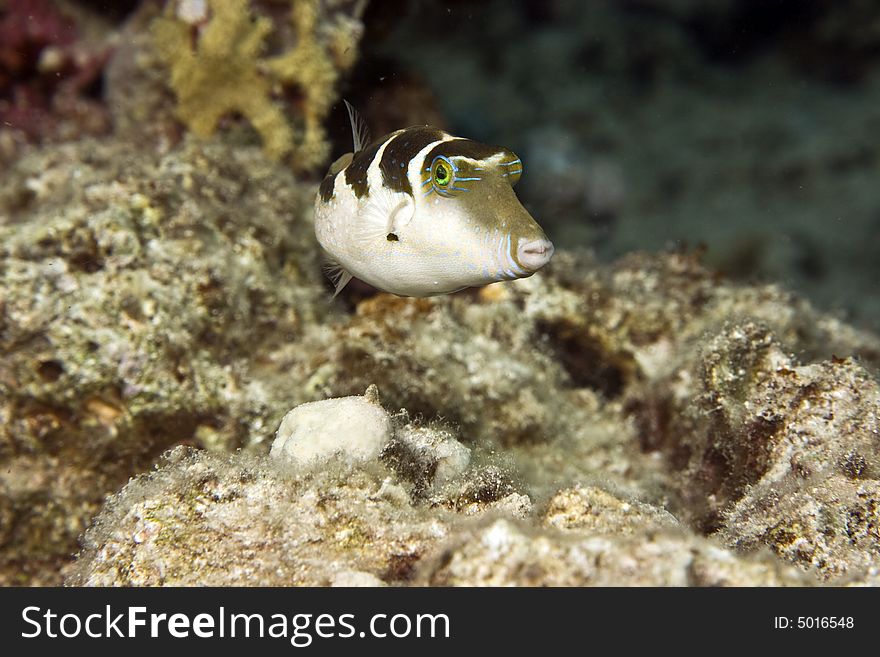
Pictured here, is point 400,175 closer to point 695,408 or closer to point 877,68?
point 695,408

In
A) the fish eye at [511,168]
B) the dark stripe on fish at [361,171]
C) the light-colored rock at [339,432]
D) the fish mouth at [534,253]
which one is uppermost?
the dark stripe on fish at [361,171]

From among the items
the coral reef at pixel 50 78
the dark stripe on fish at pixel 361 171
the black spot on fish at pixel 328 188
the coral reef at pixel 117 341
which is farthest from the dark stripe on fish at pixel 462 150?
the coral reef at pixel 50 78

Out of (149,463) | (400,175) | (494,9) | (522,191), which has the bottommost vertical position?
(149,463)

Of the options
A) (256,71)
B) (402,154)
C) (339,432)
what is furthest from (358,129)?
(256,71)

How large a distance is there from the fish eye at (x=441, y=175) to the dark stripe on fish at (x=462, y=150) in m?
0.03

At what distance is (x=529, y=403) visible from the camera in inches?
156

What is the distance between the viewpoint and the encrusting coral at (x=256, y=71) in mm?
4988

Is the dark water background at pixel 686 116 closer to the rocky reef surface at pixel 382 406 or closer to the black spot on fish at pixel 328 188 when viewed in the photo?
the rocky reef surface at pixel 382 406

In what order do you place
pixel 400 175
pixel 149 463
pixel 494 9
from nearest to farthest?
pixel 400 175 < pixel 149 463 < pixel 494 9

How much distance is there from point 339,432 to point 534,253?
1.01m

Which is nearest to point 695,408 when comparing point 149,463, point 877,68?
point 149,463

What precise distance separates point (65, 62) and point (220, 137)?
7.76ft

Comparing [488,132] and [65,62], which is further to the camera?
[488,132]

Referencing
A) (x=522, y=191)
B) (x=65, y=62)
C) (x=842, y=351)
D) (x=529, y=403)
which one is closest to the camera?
(x=529, y=403)
